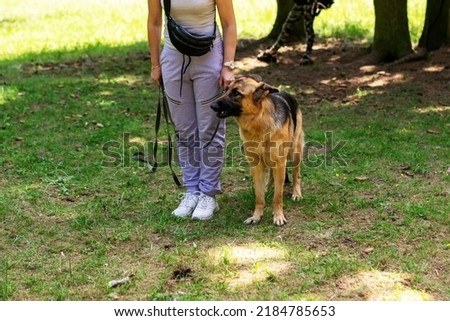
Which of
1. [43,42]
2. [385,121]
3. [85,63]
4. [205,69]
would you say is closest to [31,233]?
[205,69]

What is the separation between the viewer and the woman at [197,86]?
17.1 feet

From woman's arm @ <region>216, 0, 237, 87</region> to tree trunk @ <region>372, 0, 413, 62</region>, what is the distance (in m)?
6.08

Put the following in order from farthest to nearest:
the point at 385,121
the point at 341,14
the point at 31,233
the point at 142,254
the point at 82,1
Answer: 1. the point at 82,1
2. the point at 341,14
3. the point at 385,121
4. the point at 31,233
5. the point at 142,254

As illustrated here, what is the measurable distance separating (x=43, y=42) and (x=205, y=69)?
10.7 metres

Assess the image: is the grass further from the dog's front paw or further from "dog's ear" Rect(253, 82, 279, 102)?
"dog's ear" Rect(253, 82, 279, 102)

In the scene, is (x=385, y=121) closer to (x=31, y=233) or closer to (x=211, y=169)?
(x=211, y=169)

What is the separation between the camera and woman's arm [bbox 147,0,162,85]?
5.38 metres

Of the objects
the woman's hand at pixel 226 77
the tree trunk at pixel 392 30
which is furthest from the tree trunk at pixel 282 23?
the woman's hand at pixel 226 77

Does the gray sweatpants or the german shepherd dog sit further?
the gray sweatpants

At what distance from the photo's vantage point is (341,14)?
1488 cm

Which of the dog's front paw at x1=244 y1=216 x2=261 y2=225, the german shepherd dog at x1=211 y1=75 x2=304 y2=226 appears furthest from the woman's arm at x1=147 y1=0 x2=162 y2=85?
the dog's front paw at x1=244 y1=216 x2=261 y2=225

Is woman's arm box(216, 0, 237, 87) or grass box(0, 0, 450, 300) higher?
woman's arm box(216, 0, 237, 87)

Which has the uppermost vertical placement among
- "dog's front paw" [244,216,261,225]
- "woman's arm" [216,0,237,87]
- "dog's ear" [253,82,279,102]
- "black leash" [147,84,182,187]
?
"woman's arm" [216,0,237,87]

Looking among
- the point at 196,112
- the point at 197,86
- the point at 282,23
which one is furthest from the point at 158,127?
the point at 282,23
